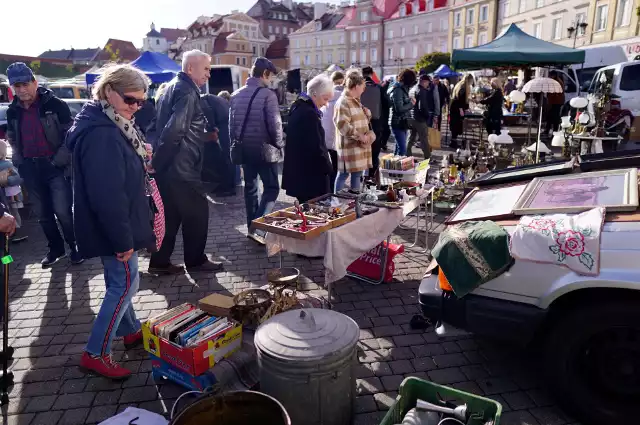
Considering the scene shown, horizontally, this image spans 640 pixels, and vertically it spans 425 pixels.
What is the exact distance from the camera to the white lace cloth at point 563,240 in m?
2.43

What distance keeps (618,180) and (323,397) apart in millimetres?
2350

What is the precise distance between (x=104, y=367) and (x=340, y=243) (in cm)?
195

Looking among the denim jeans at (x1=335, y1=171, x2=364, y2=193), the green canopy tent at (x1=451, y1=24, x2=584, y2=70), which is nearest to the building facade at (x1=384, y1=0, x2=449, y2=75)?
the green canopy tent at (x1=451, y1=24, x2=584, y2=70)

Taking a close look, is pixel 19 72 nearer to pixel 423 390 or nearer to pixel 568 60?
pixel 423 390

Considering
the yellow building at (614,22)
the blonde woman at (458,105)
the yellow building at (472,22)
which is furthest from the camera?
the yellow building at (472,22)

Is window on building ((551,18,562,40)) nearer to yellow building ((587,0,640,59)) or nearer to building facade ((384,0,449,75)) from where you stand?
yellow building ((587,0,640,59))

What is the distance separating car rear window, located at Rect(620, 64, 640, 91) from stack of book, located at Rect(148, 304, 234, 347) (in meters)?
12.8

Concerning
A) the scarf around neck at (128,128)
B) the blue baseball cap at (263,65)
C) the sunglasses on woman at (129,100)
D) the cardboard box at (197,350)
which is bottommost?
the cardboard box at (197,350)

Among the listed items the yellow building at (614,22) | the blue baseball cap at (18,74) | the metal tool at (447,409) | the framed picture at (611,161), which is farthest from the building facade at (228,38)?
the metal tool at (447,409)

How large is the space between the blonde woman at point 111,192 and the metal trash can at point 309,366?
1.14 metres

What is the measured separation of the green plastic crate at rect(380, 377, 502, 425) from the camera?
2295 millimetres

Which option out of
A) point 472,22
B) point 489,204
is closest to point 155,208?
point 489,204

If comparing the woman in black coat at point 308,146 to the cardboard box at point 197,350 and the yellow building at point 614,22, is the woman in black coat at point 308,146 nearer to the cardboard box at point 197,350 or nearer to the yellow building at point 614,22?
the cardboard box at point 197,350

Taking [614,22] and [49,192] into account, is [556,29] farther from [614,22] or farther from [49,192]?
[49,192]
